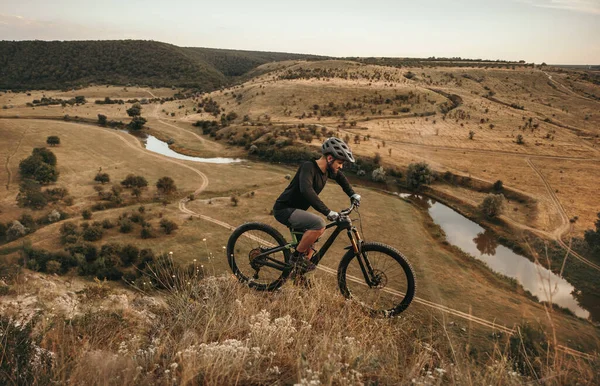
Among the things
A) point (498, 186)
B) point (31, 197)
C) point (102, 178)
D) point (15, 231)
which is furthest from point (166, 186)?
point (498, 186)

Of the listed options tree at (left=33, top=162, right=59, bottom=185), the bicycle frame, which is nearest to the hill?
tree at (left=33, top=162, right=59, bottom=185)

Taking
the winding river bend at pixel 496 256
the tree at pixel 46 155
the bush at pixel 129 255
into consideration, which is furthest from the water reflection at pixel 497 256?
the tree at pixel 46 155

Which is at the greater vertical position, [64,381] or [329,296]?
[64,381]

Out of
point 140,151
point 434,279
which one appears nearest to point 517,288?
point 434,279

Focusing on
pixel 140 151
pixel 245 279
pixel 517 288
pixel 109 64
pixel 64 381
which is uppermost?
pixel 109 64

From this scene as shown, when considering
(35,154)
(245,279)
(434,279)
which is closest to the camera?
(245,279)

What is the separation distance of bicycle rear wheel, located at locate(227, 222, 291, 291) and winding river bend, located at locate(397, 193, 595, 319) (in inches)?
830

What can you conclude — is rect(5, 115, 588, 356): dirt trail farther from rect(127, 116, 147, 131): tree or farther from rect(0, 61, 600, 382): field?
rect(127, 116, 147, 131): tree

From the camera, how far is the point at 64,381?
13.3 feet

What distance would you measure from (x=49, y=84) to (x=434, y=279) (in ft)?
543

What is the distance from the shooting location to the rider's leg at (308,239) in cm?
711

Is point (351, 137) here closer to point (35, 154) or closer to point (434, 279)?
point (434, 279)

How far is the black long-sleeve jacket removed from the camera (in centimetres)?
681

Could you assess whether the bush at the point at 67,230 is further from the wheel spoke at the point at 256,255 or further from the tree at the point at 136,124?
the tree at the point at 136,124
